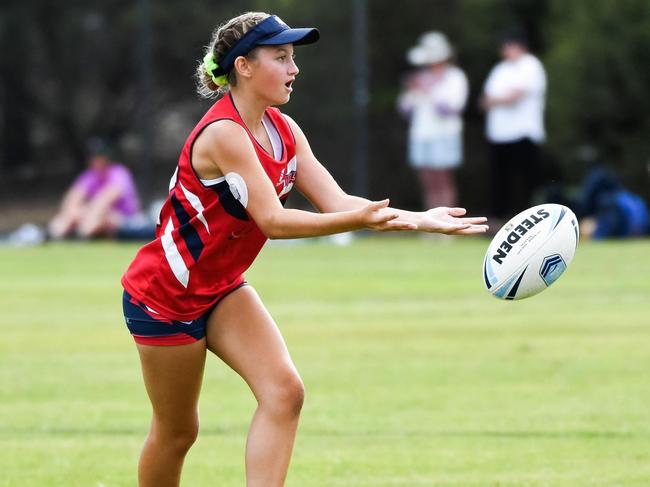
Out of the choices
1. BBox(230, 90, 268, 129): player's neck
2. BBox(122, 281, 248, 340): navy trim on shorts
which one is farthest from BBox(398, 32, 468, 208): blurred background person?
BBox(122, 281, 248, 340): navy trim on shorts

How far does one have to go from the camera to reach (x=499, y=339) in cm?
1188

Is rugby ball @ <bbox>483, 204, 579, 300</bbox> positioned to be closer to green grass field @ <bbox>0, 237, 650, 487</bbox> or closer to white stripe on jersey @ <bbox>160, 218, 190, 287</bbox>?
green grass field @ <bbox>0, 237, 650, 487</bbox>

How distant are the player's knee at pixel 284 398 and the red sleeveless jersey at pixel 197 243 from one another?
44cm

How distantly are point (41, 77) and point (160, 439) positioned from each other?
18806 mm

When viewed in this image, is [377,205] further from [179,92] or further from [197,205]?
[179,92]

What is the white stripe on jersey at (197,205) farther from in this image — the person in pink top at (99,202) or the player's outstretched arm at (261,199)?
the person in pink top at (99,202)

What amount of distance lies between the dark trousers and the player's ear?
560 inches

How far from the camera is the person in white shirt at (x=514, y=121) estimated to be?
1919 cm

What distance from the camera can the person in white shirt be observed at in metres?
19.2

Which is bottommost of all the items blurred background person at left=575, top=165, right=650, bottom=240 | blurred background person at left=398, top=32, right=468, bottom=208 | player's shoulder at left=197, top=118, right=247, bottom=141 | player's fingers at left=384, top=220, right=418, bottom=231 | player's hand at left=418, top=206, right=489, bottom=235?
blurred background person at left=575, top=165, right=650, bottom=240

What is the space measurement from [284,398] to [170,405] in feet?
1.66

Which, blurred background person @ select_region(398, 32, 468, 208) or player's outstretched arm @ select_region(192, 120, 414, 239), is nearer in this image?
player's outstretched arm @ select_region(192, 120, 414, 239)

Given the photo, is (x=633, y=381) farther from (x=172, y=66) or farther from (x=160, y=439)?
(x=172, y=66)

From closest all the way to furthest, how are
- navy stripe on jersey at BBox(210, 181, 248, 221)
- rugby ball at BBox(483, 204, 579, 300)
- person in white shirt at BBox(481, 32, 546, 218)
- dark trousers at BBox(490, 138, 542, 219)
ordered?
navy stripe on jersey at BBox(210, 181, 248, 221) → rugby ball at BBox(483, 204, 579, 300) → person in white shirt at BBox(481, 32, 546, 218) → dark trousers at BBox(490, 138, 542, 219)
